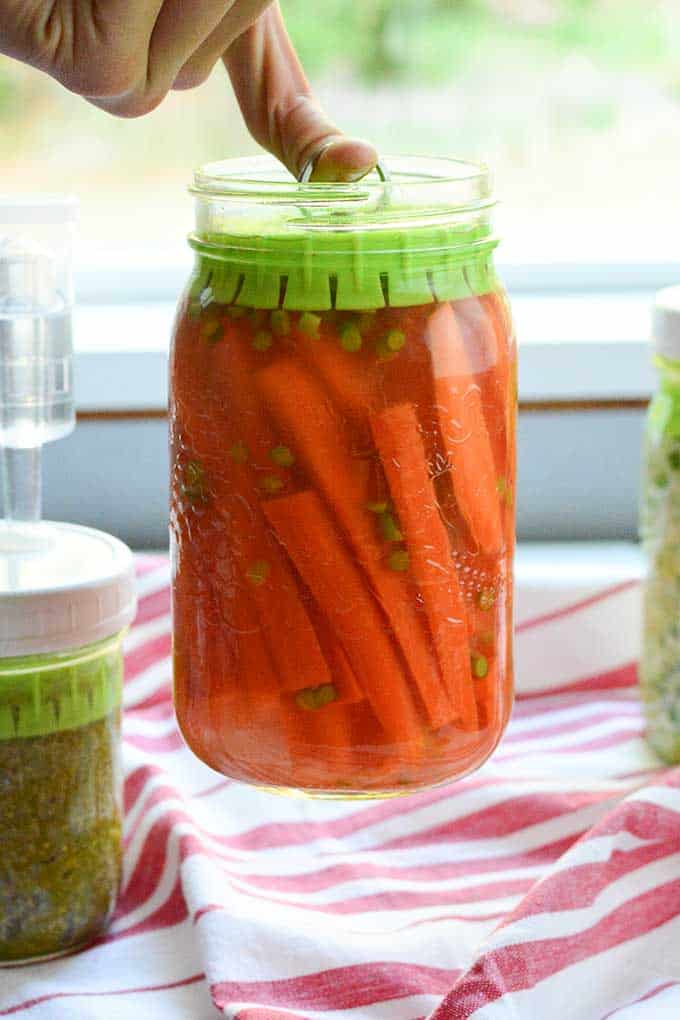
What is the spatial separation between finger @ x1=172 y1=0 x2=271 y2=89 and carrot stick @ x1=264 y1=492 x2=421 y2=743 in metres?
0.17

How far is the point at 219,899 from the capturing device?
32.4 inches

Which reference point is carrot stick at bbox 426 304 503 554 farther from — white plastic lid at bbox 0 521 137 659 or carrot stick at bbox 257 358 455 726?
white plastic lid at bbox 0 521 137 659

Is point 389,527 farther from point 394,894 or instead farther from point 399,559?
point 394,894

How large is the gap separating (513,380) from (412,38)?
2.55ft

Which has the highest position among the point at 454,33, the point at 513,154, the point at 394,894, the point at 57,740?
the point at 454,33

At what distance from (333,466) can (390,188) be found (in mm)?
112

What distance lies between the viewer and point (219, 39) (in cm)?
55

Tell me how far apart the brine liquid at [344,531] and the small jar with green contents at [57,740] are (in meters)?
0.20

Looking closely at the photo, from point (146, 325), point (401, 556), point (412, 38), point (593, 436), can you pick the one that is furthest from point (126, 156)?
point (401, 556)

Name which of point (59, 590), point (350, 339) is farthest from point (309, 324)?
point (59, 590)

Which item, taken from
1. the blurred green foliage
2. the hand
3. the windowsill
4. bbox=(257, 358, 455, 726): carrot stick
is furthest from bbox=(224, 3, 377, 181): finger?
the blurred green foliage

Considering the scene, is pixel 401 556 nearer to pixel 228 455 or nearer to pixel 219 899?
pixel 228 455

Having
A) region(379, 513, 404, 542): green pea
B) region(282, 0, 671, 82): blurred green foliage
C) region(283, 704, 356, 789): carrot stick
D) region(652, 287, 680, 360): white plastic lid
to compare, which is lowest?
region(283, 704, 356, 789): carrot stick

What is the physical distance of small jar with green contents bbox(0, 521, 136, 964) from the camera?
0.80 m
